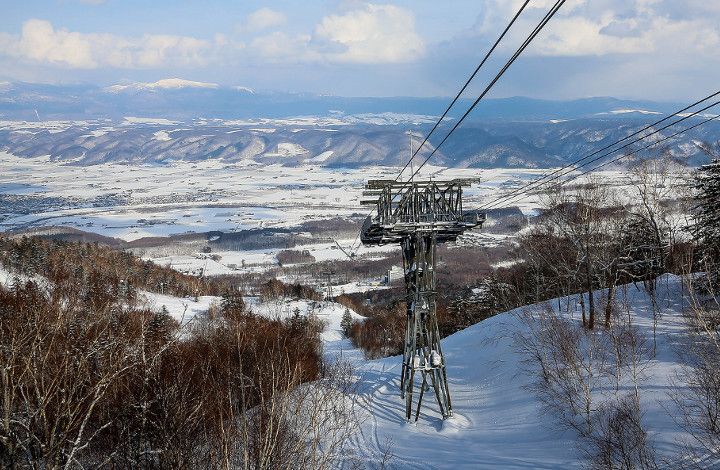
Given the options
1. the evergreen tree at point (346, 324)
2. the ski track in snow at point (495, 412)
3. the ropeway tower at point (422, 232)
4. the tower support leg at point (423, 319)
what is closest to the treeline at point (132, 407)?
the ski track in snow at point (495, 412)

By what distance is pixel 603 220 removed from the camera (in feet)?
57.2

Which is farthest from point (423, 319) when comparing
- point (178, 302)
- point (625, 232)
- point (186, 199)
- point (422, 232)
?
point (186, 199)

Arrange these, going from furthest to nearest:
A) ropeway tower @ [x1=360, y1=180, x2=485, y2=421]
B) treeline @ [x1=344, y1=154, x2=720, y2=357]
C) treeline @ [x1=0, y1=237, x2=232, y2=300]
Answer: treeline @ [x1=0, y1=237, x2=232, y2=300] < treeline @ [x1=344, y1=154, x2=720, y2=357] < ropeway tower @ [x1=360, y1=180, x2=485, y2=421]

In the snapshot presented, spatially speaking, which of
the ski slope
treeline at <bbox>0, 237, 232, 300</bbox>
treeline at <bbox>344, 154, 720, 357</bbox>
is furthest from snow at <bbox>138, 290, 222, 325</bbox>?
treeline at <bbox>344, 154, 720, 357</bbox>

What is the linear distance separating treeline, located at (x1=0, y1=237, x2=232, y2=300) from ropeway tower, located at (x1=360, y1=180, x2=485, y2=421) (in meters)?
27.5

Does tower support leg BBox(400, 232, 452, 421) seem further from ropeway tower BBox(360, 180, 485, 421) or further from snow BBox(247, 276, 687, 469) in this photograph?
snow BBox(247, 276, 687, 469)

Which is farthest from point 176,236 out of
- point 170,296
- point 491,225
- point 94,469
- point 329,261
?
point 94,469

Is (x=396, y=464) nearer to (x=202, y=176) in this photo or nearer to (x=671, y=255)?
(x=671, y=255)

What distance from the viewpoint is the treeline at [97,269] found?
43.0m

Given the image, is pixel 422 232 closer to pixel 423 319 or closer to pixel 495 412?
pixel 423 319

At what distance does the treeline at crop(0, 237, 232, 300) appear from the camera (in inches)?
1694

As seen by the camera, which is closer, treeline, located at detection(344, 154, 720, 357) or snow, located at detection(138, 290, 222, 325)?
treeline, located at detection(344, 154, 720, 357)

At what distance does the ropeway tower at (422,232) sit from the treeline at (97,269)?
27456 mm

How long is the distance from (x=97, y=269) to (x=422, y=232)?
142 feet
